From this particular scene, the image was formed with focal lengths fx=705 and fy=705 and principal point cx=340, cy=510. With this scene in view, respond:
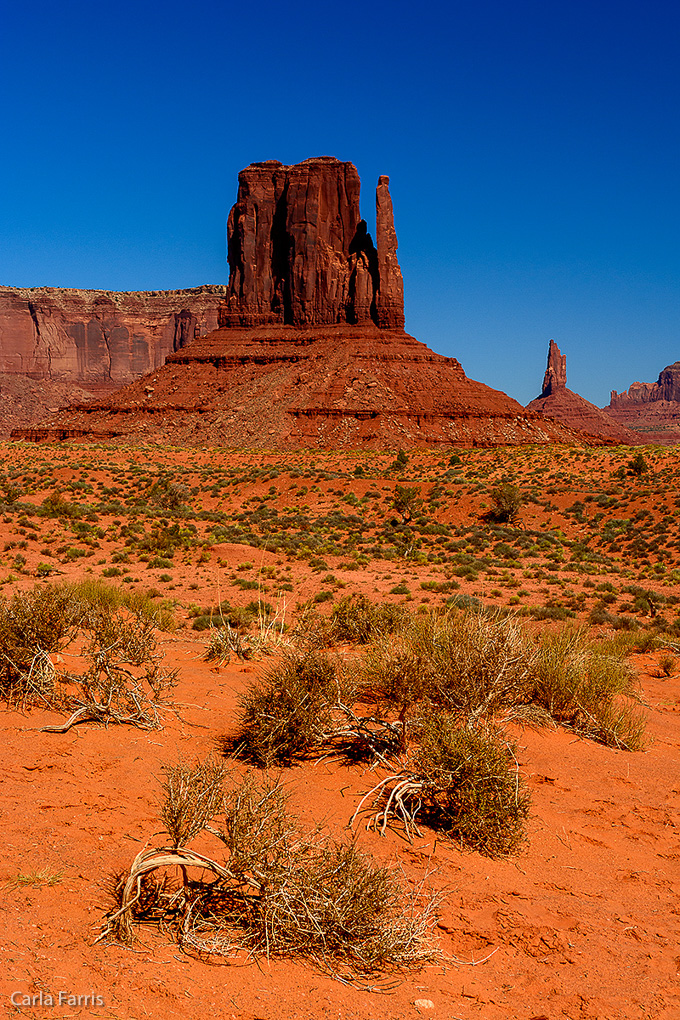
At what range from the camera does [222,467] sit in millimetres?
47906

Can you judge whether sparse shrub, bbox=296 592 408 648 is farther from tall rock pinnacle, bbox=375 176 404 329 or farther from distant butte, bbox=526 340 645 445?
distant butte, bbox=526 340 645 445

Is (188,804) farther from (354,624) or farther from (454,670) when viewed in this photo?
(354,624)

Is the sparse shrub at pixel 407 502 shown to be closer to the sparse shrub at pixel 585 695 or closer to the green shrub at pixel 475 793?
the sparse shrub at pixel 585 695

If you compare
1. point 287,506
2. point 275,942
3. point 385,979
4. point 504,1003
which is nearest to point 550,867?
point 504,1003

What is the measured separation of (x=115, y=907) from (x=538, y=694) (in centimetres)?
509

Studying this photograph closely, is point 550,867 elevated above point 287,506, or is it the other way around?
point 287,506

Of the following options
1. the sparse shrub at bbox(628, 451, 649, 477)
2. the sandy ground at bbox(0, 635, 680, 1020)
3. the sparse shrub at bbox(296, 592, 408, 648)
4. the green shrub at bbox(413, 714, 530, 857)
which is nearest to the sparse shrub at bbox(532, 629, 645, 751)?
the sandy ground at bbox(0, 635, 680, 1020)

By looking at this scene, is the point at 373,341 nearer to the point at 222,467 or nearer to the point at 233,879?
the point at 222,467

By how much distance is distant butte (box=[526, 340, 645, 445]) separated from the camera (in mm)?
136500

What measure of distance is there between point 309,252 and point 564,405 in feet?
276

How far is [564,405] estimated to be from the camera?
155000 mm

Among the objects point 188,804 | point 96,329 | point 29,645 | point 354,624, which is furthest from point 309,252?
point 188,804

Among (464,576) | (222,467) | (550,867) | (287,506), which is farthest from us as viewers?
(222,467)

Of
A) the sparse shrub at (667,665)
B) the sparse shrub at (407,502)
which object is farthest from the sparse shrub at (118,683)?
the sparse shrub at (407,502)
